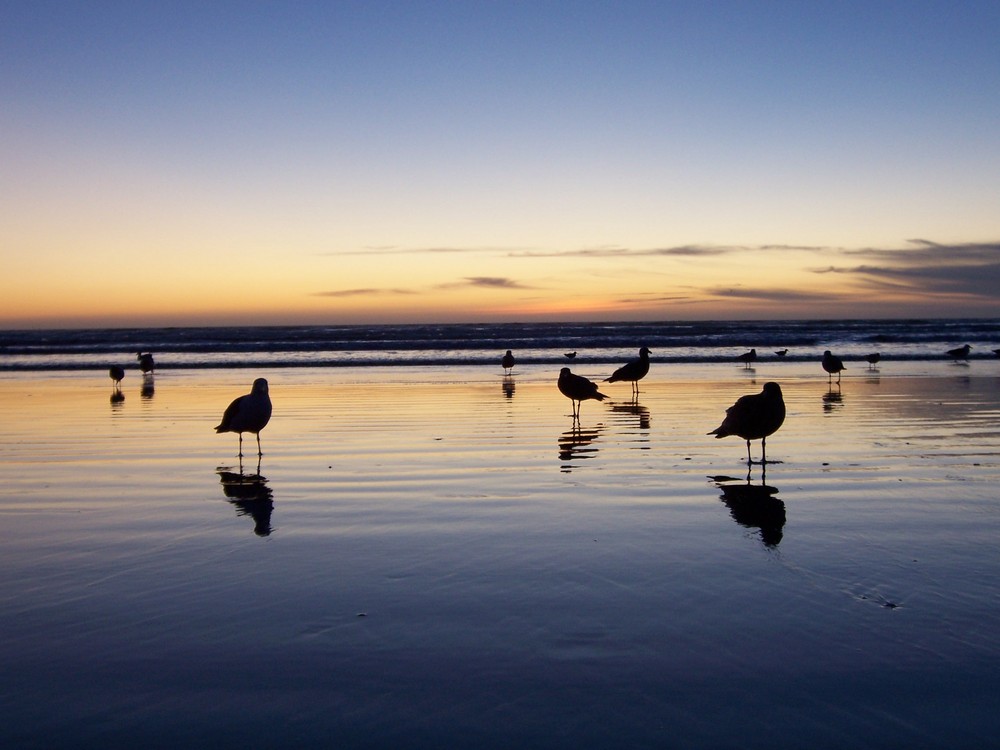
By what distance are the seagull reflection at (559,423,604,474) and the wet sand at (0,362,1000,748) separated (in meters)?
0.11

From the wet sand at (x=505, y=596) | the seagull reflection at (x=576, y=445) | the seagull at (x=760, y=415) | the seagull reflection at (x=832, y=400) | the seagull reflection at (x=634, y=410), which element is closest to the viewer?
the wet sand at (x=505, y=596)

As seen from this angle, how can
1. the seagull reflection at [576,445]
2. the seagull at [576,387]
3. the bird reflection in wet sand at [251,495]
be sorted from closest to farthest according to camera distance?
the bird reflection in wet sand at [251,495], the seagull reflection at [576,445], the seagull at [576,387]

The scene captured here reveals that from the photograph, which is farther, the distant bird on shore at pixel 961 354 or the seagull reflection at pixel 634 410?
the distant bird on shore at pixel 961 354

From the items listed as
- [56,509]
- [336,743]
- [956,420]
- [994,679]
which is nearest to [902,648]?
[994,679]

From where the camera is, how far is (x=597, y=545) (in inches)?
220

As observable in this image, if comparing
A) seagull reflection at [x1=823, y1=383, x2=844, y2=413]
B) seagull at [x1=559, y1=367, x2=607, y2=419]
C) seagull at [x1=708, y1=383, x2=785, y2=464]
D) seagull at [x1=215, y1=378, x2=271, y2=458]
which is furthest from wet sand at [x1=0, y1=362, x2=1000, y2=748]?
seagull reflection at [x1=823, y1=383, x2=844, y2=413]

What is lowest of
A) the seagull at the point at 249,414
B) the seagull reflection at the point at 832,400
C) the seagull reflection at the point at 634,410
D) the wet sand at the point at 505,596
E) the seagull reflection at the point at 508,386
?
the wet sand at the point at 505,596

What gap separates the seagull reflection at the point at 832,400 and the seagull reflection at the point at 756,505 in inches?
282

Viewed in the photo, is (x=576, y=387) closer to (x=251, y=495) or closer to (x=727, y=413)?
(x=727, y=413)

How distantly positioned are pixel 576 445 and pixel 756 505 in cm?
385

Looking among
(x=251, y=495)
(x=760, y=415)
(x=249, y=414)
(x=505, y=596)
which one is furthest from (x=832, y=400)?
(x=505, y=596)

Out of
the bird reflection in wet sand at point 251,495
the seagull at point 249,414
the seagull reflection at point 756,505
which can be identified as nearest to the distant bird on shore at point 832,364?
the seagull reflection at point 756,505

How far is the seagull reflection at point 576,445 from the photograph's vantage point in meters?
9.34

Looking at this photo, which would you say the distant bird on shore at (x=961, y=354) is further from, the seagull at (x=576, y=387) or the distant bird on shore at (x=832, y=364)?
the seagull at (x=576, y=387)
